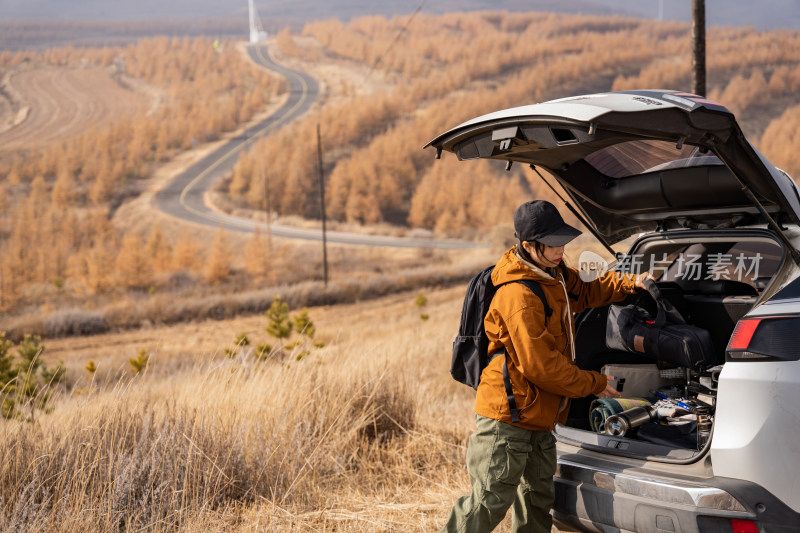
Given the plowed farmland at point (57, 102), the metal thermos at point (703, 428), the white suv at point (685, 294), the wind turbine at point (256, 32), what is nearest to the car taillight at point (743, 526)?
the white suv at point (685, 294)

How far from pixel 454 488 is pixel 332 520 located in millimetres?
886

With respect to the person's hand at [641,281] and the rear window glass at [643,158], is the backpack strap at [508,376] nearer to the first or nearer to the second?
the person's hand at [641,281]

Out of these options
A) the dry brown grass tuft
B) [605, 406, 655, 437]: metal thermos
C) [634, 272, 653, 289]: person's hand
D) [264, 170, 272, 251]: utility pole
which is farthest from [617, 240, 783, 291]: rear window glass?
[264, 170, 272, 251]: utility pole

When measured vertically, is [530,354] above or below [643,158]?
below

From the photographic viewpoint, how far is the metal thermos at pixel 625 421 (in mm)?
3348

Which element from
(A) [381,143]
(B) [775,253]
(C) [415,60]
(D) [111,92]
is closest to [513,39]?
(C) [415,60]

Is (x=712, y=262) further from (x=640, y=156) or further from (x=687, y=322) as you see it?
(x=640, y=156)

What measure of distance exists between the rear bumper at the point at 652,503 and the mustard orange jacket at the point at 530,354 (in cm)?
30

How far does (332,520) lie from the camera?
3949 millimetres

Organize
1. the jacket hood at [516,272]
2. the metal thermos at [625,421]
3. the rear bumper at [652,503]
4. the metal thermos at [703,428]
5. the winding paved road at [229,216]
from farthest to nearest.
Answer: the winding paved road at [229,216]
the metal thermos at [625,421]
the metal thermos at [703,428]
the jacket hood at [516,272]
the rear bumper at [652,503]

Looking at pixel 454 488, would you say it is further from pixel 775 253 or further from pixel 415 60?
pixel 415 60

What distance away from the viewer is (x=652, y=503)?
2688 millimetres

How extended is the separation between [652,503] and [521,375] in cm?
73

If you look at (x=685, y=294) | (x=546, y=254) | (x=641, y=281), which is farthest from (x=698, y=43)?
(x=546, y=254)
